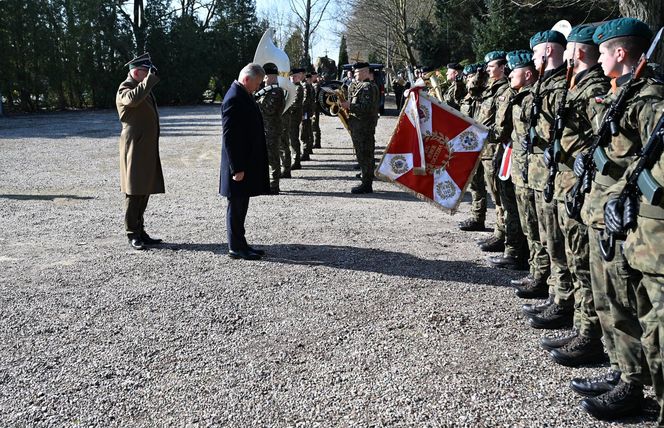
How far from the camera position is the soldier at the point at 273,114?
9.42 meters

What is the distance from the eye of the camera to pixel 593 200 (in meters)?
3.13

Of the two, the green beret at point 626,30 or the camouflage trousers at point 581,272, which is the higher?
the green beret at point 626,30

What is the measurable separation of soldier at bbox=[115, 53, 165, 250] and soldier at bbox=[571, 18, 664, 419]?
15.3 feet

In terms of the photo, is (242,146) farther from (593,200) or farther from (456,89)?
(456,89)

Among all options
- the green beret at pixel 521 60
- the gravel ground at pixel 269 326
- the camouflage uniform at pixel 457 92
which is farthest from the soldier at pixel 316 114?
the green beret at pixel 521 60

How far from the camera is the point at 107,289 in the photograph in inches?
204

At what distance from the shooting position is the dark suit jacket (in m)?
5.76

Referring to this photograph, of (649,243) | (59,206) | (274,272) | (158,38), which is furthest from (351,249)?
(158,38)

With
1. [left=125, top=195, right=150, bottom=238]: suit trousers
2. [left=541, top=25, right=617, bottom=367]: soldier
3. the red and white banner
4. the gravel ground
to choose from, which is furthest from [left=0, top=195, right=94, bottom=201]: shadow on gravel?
[left=541, top=25, right=617, bottom=367]: soldier

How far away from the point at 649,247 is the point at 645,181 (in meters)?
0.28

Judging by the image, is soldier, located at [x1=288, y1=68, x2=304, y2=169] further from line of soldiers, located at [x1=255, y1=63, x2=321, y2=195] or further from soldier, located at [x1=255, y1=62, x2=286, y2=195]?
soldier, located at [x1=255, y1=62, x2=286, y2=195]

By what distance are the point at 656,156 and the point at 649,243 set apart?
0.38 m

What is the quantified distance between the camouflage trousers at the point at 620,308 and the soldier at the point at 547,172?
1042 mm

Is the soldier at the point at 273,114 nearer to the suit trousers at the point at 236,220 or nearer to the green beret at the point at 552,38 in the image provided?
the suit trousers at the point at 236,220
